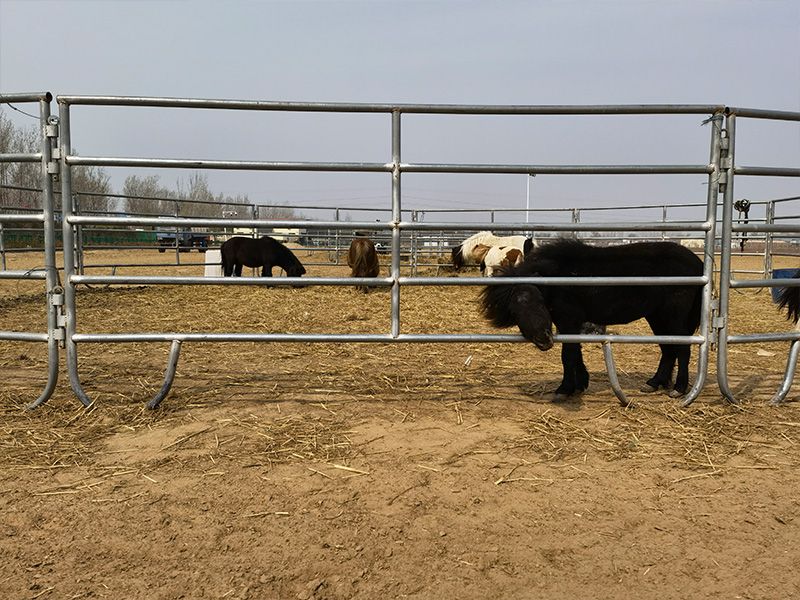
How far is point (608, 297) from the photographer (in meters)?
4.21

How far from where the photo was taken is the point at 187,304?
8.97m

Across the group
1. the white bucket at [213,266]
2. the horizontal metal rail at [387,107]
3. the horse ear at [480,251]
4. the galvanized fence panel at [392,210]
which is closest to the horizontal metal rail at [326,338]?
the galvanized fence panel at [392,210]

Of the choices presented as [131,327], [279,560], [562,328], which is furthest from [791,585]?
[131,327]

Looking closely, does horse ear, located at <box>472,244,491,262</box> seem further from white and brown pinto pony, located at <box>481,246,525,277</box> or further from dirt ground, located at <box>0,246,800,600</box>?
dirt ground, located at <box>0,246,800,600</box>

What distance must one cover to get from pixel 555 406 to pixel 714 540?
1679 mm

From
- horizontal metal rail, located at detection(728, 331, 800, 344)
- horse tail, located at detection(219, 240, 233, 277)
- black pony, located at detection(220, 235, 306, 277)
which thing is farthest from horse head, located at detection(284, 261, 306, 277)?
horizontal metal rail, located at detection(728, 331, 800, 344)

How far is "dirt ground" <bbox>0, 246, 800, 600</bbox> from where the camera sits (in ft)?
6.43

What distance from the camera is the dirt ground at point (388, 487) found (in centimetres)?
196

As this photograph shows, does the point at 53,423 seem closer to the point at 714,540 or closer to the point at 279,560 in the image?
the point at 279,560

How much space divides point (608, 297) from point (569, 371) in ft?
2.14

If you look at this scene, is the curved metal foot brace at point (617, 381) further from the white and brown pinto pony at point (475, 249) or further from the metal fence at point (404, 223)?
the white and brown pinto pony at point (475, 249)

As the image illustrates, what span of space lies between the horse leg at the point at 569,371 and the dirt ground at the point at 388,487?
0.12 m

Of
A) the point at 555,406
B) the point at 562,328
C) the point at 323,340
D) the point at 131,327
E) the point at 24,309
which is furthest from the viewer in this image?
the point at 24,309

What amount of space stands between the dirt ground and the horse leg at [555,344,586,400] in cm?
12
